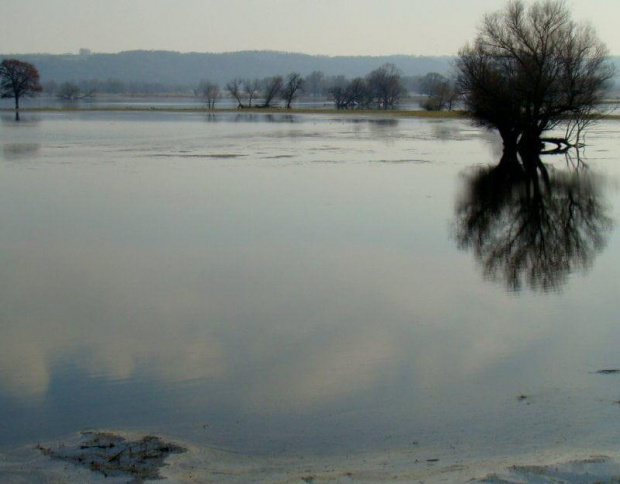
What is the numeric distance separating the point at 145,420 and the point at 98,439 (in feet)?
1.57

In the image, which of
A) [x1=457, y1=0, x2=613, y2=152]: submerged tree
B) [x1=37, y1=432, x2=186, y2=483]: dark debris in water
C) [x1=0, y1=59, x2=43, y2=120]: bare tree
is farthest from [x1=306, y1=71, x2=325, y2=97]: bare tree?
[x1=37, y1=432, x2=186, y2=483]: dark debris in water

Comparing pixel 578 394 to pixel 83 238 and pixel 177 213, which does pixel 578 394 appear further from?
pixel 177 213

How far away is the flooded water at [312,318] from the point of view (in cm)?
657

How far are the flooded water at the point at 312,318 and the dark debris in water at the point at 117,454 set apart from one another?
0.24 metres

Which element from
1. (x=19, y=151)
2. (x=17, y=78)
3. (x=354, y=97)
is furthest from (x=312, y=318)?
(x=354, y=97)

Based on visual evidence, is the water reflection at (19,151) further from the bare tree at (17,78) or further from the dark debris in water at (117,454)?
the bare tree at (17,78)

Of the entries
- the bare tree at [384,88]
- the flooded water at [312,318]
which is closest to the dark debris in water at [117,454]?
the flooded water at [312,318]

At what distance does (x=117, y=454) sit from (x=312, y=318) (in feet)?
12.3

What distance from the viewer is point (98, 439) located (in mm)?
6156

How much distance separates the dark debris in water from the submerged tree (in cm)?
2788

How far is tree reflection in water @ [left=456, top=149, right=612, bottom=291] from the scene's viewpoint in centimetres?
1206

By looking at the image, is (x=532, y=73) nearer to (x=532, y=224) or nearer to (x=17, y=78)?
(x=532, y=224)

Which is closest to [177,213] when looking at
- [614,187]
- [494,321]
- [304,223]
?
[304,223]

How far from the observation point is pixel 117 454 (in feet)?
19.2
